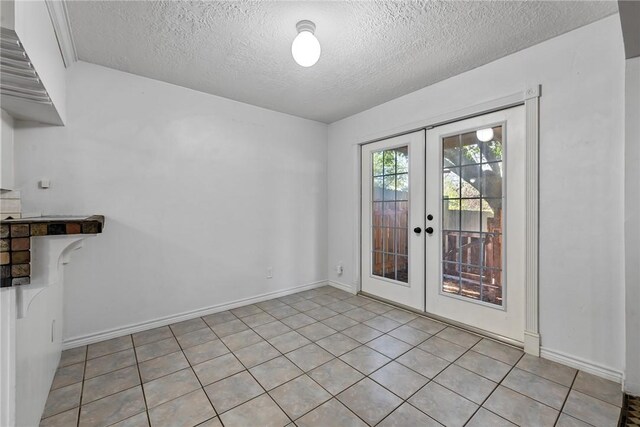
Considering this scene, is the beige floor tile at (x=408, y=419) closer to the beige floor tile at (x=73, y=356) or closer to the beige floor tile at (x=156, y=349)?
the beige floor tile at (x=156, y=349)

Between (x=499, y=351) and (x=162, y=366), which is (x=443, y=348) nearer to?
(x=499, y=351)

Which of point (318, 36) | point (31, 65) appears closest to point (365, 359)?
point (318, 36)

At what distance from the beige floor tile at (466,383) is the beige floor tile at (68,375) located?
2468 millimetres

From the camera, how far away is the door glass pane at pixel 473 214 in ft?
8.03

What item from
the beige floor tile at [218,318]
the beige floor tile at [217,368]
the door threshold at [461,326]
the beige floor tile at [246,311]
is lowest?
the beige floor tile at [217,368]

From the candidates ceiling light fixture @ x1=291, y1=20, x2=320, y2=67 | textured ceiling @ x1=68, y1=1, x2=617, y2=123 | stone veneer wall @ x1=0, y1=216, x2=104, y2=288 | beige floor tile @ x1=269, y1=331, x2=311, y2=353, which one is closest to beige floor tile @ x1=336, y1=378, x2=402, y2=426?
beige floor tile @ x1=269, y1=331, x2=311, y2=353

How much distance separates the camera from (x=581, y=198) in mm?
1971

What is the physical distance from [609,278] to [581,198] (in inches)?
22.3

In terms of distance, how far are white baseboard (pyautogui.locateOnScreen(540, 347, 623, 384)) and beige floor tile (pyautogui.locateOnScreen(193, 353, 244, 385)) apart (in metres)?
2.32

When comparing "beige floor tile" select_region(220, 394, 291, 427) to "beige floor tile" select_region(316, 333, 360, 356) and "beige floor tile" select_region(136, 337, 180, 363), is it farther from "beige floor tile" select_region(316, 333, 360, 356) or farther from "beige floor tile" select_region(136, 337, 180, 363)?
"beige floor tile" select_region(136, 337, 180, 363)

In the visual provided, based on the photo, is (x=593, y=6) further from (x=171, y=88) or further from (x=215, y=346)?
(x=215, y=346)

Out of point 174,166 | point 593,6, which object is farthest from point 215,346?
point 593,6

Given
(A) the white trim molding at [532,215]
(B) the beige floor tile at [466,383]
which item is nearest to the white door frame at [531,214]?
(A) the white trim molding at [532,215]

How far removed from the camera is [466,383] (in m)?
1.84
